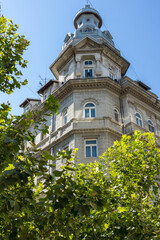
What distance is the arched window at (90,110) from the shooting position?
2228 centimetres

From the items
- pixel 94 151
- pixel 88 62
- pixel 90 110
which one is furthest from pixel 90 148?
pixel 88 62

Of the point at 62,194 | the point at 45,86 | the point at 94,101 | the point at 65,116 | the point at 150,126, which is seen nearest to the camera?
the point at 62,194

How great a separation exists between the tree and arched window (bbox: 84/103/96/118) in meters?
8.97

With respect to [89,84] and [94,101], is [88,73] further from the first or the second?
[94,101]

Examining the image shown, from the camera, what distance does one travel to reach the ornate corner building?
21.1m

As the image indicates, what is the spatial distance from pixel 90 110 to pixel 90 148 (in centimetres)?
315

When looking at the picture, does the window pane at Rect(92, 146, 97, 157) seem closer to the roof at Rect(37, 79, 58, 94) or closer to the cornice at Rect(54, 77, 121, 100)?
the cornice at Rect(54, 77, 121, 100)

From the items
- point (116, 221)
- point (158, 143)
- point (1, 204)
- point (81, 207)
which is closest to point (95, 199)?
point (81, 207)

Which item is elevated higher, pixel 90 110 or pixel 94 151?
pixel 90 110

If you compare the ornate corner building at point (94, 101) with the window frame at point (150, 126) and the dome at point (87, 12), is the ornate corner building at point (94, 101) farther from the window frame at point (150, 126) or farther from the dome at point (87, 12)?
the dome at point (87, 12)

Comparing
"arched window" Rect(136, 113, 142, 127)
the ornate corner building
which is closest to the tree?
the ornate corner building

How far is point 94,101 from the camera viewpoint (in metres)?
23.0

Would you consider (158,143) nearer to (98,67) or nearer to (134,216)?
(98,67)

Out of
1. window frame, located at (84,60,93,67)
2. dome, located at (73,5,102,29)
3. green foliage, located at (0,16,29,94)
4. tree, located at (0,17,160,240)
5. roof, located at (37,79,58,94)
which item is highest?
dome, located at (73,5,102,29)
